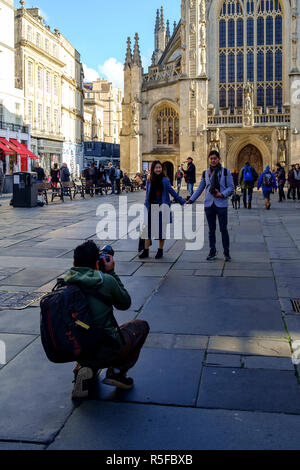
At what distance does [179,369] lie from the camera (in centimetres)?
397

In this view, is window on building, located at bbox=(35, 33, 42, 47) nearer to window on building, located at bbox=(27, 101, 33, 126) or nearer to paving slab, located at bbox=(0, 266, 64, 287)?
window on building, located at bbox=(27, 101, 33, 126)

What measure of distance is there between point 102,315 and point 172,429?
0.80 m

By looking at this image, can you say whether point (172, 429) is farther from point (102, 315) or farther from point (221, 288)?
point (221, 288)

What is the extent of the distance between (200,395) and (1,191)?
2280 centimetres

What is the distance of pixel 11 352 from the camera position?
170 inches

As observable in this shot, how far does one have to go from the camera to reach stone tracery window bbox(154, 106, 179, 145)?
136ft

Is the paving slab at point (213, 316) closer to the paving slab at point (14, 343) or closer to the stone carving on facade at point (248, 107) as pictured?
the paving slab at point (14, 343)

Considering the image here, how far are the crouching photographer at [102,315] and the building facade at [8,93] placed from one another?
1211 inches

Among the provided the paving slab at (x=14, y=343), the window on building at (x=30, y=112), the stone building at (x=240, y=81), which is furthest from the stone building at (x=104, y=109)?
the paving slab at (x=14, y=343)

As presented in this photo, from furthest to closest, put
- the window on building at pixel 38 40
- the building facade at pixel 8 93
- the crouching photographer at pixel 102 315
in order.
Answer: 1. the window on building at pixel 38 40
2. the building facade at pixel 8 93
3. the crouching photographer at pixel 102 315

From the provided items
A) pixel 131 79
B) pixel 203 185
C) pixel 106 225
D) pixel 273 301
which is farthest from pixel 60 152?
pixel 273 301

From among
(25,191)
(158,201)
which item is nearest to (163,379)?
(158,201)

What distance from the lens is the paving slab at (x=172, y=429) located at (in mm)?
2891

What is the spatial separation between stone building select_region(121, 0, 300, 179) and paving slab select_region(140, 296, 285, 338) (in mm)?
32832
